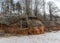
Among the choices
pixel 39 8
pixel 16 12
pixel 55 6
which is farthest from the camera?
pixel 55 6

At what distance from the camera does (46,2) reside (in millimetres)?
13281

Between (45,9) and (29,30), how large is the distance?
357 cm

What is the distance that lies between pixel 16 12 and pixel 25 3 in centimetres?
111

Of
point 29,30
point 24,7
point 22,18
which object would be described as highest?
point 24,7

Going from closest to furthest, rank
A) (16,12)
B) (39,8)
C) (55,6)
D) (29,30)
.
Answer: (29,30)
(16,12)
(39,8)
(55,6)

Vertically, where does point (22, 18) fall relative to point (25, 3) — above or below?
below

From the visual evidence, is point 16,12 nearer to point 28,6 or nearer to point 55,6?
point 28,6

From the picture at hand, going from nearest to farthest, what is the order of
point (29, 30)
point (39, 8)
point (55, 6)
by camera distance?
point (29, 30)
point (39, 8)
point (55, 6)

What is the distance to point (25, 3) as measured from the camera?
11.7 metres

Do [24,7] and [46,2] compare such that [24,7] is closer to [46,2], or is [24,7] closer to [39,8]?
[39,8]

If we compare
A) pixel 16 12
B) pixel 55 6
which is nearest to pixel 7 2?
pixel 16 12

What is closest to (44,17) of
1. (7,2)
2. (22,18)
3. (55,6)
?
(55,6)

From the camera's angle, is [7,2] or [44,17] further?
[44,17]

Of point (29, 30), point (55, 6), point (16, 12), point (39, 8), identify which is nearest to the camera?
point (29, 30)
